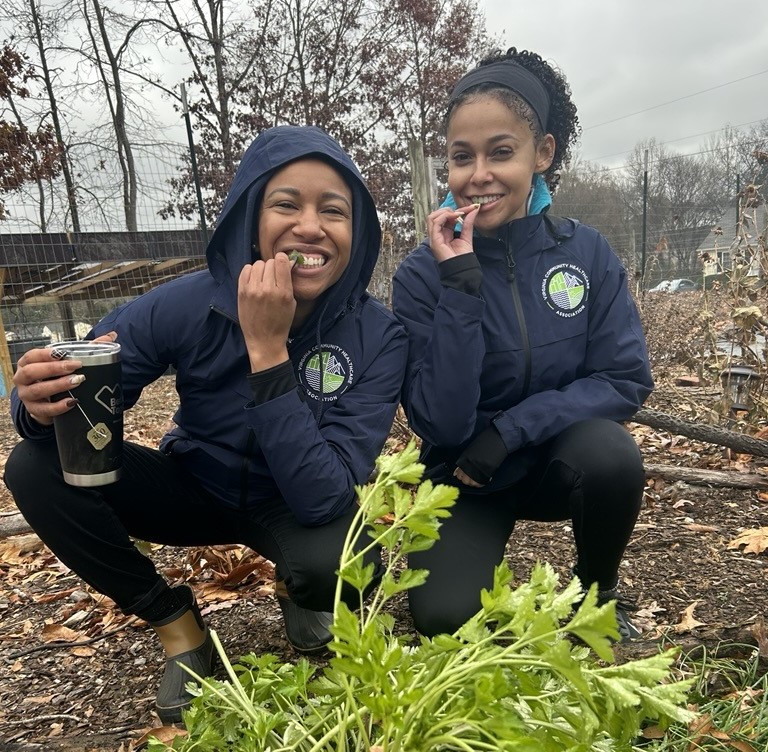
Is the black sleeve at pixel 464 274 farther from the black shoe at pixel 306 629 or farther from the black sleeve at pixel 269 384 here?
the black shoe at pixel 306 629

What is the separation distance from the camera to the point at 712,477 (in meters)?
3.26

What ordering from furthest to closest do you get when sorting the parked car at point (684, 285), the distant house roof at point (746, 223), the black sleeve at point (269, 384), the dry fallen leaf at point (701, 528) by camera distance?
the parked car at point (684, 285) → the distant house roof at point (746, 223) → the dry fallen leaf at point (701, 528) → the black sleeve at point (269, 384)

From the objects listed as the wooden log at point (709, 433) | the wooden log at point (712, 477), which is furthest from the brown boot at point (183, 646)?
the wooden log at point (712, 477)

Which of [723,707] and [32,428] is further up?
[32,428]

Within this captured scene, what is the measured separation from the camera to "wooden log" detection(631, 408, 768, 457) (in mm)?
3307

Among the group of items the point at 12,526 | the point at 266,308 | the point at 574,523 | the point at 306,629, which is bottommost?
the point at 306,629

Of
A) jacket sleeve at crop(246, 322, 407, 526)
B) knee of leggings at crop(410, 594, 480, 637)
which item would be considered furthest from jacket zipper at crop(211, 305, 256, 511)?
knee of leggings at crop(410, 594, 480, 637)

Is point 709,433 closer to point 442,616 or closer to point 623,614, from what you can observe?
point 623,614

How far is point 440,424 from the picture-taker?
1984mm

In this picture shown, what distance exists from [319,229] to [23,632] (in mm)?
2018

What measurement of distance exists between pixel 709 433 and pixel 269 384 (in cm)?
268

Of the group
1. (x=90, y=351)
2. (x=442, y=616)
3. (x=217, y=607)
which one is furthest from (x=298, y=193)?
(x=217, y=607)

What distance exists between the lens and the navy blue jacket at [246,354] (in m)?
1.93

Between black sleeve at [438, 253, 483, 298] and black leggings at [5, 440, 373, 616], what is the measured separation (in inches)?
30.6
